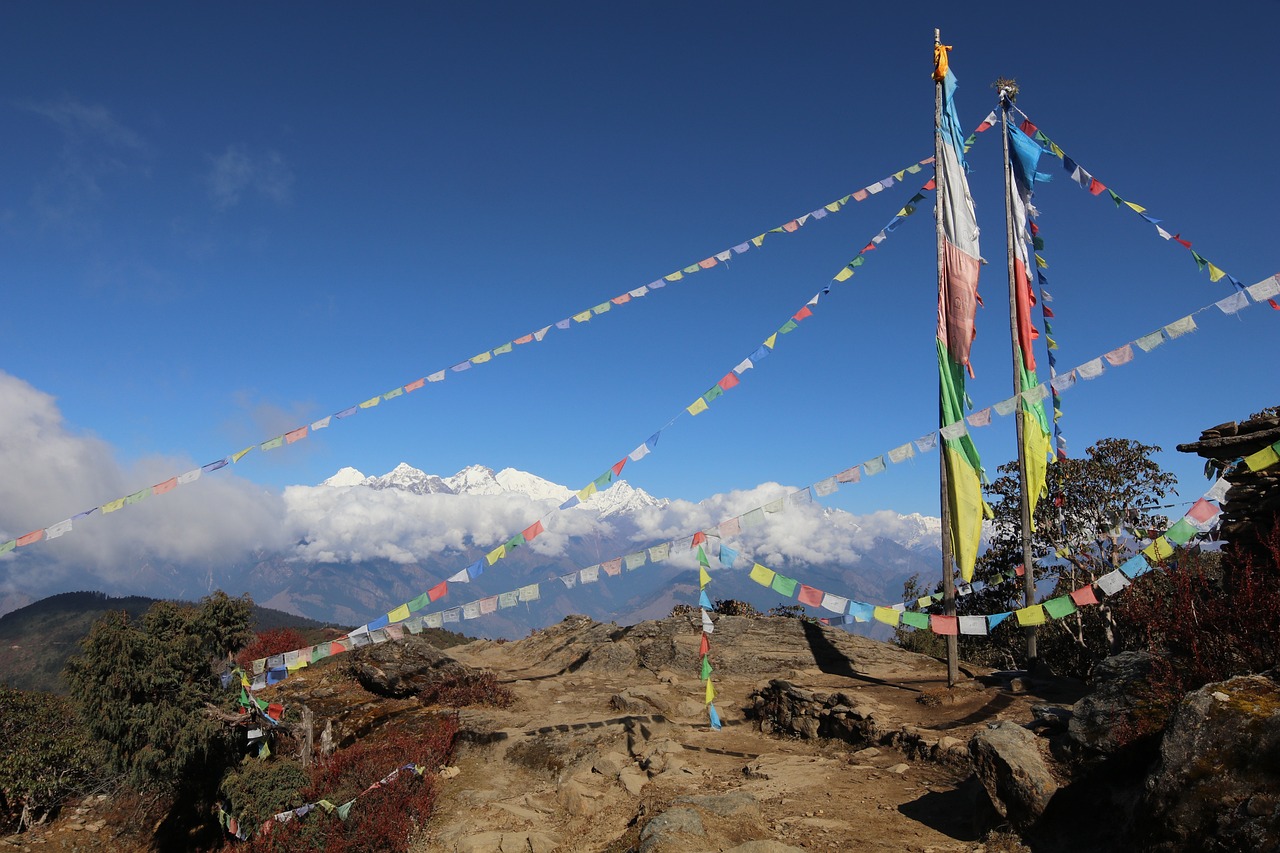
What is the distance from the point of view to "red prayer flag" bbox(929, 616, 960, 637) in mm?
13142

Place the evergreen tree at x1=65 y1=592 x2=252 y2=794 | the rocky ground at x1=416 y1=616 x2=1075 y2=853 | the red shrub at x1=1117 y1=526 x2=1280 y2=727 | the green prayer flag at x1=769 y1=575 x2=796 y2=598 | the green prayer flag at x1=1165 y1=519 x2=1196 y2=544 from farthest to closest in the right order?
the green prayer flag at x1=769 y1=575 x2=796 y2=598 < the evergreen tree at x1=65 y1=592 x2=252 y2=794 < the green prayer flag at x1=1165 y1=519 x2=1196 y2=544 < the rocky ground at x1=416 y1=616 x2=1075 y2=853 < the red shrub at x1=1117 y1=526 x2=1280 y2=727

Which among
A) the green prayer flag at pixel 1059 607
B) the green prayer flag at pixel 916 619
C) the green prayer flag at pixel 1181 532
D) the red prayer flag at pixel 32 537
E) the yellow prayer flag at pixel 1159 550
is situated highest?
the red prayer flag at pixel 32 537

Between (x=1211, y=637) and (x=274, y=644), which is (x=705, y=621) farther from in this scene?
(x=274, y=644)

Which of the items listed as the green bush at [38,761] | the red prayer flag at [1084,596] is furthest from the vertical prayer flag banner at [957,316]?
the green bush at [38,761]

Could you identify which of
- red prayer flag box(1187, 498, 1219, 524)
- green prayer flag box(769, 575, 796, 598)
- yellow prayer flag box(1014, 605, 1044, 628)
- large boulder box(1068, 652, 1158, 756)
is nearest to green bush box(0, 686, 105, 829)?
green prayer flag box(769, 575, 796, 598)

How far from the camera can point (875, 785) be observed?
1114cm

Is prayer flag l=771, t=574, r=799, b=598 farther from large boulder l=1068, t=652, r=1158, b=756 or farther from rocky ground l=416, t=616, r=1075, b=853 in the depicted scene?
large boulder l=1068, t=652, r=1158, b=756

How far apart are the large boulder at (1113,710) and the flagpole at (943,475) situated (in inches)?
273

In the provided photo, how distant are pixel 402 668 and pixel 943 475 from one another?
16759mm

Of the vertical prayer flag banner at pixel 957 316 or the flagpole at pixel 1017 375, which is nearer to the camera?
the vertical prayer flag banner at pixel 957 316

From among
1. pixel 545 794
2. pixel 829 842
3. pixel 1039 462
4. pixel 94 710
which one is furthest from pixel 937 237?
pixel 94 710

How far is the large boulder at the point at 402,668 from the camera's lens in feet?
65.9

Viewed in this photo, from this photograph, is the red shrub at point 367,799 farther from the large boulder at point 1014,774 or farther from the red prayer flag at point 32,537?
the large boulder at point 1014,774

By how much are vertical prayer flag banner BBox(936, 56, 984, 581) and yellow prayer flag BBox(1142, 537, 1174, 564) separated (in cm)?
508
